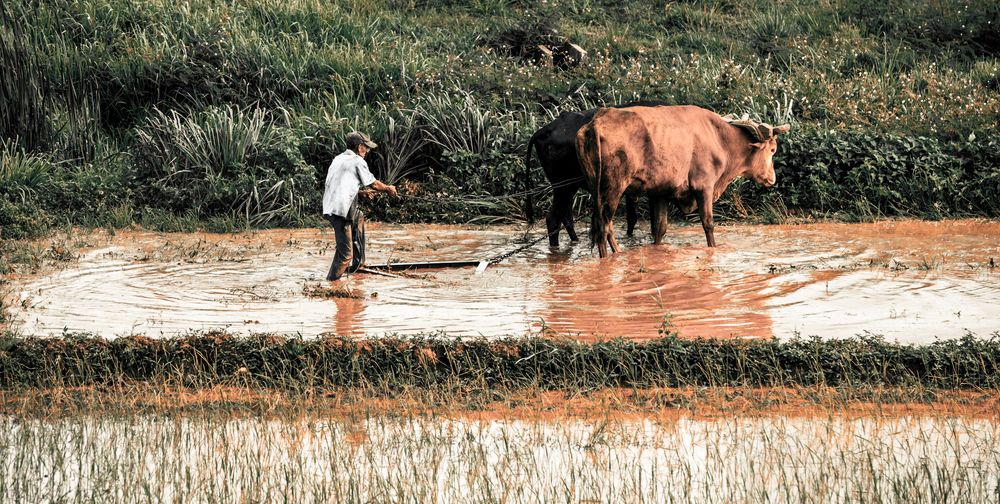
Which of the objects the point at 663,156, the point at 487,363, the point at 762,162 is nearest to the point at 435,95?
the point at 762,162

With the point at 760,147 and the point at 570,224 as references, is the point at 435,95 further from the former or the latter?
the point at 760,147

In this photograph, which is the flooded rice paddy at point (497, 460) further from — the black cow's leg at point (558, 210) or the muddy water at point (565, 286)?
the black cow's leg at point (558, 210)

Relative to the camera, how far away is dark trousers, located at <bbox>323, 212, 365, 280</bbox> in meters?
10.0

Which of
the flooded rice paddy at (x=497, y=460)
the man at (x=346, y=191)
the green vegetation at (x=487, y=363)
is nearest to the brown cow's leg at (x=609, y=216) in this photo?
the man at (x=346, y=191)

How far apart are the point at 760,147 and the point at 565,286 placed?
322cm

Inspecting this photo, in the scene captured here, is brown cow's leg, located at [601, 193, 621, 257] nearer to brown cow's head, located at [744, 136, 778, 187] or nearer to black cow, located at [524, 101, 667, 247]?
black cow, located at [524, 101, 667, 247]

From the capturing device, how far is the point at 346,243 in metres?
10.1

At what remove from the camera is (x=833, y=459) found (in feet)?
19.8

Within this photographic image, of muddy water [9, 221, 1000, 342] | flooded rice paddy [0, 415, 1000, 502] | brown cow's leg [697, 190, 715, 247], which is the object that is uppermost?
brown cow's leg [697, 190, 715, 247]

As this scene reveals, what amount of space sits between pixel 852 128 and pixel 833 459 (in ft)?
31.2

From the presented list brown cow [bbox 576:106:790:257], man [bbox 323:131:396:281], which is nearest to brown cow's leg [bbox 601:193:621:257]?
brown cow [bbox 576:106:790:257]

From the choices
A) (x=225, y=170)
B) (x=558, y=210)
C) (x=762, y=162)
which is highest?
(x=762, y=162)

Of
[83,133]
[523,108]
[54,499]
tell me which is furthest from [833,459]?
[83,133]

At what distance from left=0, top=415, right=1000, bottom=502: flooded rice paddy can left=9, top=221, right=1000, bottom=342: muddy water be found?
168 cm
